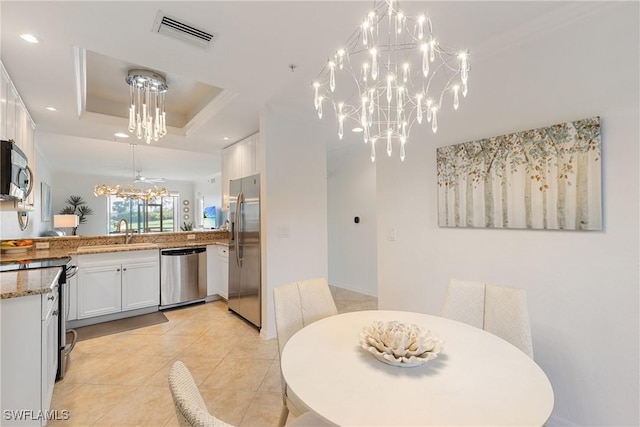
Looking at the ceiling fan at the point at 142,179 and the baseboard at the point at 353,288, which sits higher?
the ceiling fan at the point at 142,179

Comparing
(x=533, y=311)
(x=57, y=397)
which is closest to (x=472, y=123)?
(x=533, y=311)

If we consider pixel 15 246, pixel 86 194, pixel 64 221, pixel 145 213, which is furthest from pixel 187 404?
pixel 145 213

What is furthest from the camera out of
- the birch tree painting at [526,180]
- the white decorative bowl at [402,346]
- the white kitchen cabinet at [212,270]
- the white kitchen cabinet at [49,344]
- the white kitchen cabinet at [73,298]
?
the white kitchen cabinet at [212,270]

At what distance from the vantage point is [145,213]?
387 inches

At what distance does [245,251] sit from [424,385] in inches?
110

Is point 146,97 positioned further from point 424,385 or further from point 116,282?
point 424,385

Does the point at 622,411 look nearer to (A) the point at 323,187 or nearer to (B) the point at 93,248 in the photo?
(A) the point at 323,187

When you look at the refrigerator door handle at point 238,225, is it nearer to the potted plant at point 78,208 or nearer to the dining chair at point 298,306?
the dining chair at point 298,306

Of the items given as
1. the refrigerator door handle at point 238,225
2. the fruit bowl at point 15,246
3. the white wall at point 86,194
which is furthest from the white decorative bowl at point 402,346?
the white wall at point 86,194

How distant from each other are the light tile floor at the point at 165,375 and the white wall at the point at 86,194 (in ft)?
23.1

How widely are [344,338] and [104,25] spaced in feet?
7.46

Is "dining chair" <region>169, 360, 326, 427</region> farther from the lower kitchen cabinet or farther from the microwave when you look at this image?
the lower kitchen cabinet

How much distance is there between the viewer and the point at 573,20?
1635 mm

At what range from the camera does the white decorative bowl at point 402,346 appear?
1.06 m
